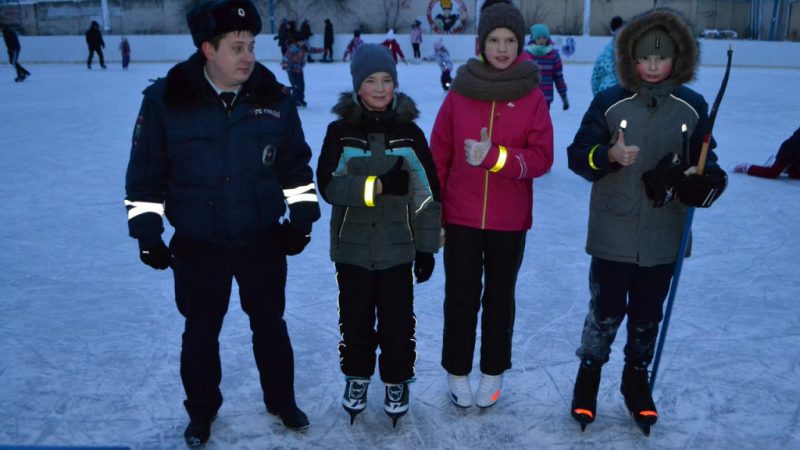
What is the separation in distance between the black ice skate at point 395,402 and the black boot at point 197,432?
643 mm

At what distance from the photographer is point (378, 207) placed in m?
2.44

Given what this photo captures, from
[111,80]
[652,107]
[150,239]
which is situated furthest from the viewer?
[111,80]

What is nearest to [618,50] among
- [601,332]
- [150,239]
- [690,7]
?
[601,332]

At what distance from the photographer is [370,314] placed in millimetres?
2545

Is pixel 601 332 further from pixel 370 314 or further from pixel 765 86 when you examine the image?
pixel 765 86

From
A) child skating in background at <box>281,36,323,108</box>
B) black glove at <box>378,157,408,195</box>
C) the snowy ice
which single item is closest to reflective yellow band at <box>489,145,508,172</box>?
black glove at <box>378,157,408,195</box>

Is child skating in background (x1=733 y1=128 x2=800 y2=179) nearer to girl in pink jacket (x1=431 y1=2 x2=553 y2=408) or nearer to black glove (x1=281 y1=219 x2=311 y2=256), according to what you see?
girl in pink jacket (x1=431 y1=2 x2=553 y2=408)

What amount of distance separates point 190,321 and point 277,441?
20.8 inches

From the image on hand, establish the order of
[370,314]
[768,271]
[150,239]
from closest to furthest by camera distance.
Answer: [150,239] < [370,314] < [768,271]

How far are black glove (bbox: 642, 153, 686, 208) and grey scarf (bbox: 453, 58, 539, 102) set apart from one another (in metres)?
0.51

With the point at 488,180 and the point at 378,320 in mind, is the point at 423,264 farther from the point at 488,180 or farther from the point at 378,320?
the point at 488,180

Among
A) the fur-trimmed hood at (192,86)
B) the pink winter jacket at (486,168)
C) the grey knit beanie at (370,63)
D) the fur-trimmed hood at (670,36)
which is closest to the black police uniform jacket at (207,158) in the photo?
the fur-trimmed hood at (192,86)

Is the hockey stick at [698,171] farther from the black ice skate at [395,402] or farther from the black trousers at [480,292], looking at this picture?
the black ice skate at [395,402]

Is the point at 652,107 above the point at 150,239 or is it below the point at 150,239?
above
